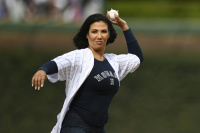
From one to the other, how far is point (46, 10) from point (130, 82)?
2751 millimetres

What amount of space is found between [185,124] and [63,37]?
281 cm

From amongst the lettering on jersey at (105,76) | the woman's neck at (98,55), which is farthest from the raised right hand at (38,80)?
the woman's neck at (98,55)

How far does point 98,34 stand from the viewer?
4.25m

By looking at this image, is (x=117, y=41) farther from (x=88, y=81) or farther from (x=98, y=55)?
(x=88, y=81)

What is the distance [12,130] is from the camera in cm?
859

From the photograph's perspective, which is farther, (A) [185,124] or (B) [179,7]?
(B) [179,7]

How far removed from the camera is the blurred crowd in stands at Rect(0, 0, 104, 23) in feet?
31.6

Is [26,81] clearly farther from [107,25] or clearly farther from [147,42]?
[107,25]

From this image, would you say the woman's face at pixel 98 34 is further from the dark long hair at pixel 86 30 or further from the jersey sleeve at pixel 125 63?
the jersey sleeve at pixel 125 63

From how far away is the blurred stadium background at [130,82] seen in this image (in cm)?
842

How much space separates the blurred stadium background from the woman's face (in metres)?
4.00

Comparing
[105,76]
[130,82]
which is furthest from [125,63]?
[130,82]

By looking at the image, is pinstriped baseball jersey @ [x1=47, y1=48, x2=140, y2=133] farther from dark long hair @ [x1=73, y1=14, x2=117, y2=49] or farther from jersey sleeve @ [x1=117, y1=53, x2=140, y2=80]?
jersey sleeve @ [x1=117, y1=53, x2=140, y2=80]

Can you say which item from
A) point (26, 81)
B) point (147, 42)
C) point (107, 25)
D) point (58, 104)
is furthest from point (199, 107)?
point (107, 25)
